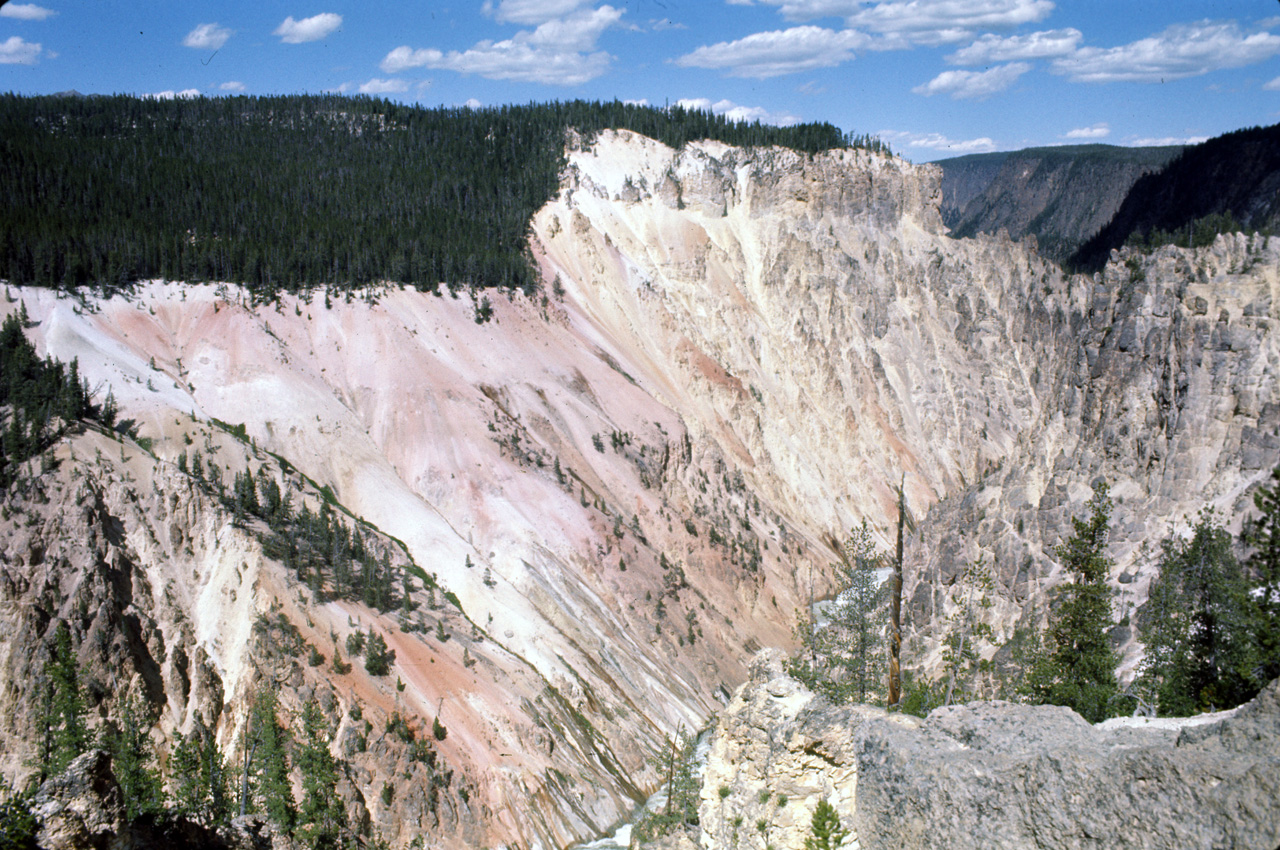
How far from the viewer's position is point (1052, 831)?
8.09m

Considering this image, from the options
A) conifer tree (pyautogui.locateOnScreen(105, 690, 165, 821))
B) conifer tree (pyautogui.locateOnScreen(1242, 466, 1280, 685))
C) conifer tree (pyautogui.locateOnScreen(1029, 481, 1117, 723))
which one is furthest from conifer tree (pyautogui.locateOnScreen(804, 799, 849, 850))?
conifer tree (pyautogui.locateOnScreen(1029, 481, 1117, 723))

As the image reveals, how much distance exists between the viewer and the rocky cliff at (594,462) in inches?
1136

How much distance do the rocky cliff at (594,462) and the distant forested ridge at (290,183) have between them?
2272 millimetres

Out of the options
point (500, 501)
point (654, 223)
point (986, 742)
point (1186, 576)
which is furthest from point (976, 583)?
point (654, 223)

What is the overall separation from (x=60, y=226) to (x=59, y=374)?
1931 cm

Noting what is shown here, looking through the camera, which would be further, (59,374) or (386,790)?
(59,374)

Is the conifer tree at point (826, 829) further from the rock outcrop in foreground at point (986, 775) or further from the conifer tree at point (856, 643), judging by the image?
the conifer tree at point (856, 643)

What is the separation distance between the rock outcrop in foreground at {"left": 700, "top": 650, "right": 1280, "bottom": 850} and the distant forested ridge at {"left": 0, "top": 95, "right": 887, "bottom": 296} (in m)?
42.2

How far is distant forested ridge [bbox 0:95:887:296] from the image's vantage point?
48562mm

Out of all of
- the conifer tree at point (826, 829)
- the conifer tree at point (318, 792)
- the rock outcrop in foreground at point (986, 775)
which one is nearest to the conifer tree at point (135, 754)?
the conifer tree at point (318, 792)

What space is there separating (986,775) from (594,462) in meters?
41.8

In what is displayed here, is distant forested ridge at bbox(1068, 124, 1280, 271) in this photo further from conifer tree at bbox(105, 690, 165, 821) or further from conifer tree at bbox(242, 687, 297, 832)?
conifer tree at bbox(105, 690, 165, 821)

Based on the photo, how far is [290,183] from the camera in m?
63.8

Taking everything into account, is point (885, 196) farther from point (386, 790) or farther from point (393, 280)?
point (386, 790)
